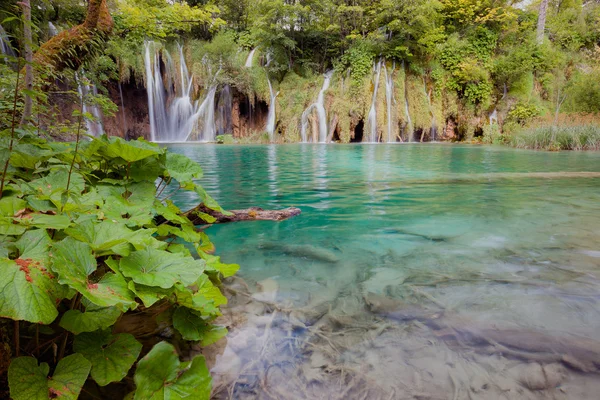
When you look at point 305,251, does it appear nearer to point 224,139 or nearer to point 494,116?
point 224,139

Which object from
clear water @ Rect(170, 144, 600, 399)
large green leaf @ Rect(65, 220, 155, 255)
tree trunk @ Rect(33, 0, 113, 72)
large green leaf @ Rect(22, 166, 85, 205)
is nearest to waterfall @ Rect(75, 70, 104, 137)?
tree trunk @ Rect(33, 0, 113, 72)

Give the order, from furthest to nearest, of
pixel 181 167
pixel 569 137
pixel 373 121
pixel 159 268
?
pixel 373 121
pixel 569 137
pixel 181 167
pixel 159 268

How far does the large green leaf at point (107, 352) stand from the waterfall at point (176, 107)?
819 inches

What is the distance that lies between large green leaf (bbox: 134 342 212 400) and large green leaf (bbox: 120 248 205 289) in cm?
19

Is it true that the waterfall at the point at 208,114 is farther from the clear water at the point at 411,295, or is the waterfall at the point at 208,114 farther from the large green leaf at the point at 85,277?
the large green leaf at the point at 85,277

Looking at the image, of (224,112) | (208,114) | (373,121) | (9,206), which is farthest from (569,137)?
(208,114)

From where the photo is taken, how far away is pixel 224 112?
70.3 feet

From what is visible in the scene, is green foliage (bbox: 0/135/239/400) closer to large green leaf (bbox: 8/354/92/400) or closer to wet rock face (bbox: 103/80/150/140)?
large green leaf (bbox: 8/354/92/400)

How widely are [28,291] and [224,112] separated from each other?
22079 mm

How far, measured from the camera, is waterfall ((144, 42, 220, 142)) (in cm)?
1977

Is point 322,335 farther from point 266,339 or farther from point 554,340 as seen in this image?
point 554,340

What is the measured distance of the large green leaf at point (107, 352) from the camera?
875mm

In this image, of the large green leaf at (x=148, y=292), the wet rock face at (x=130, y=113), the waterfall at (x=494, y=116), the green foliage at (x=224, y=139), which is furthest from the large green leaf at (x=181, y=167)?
the waterfall at (x=494, y=116)

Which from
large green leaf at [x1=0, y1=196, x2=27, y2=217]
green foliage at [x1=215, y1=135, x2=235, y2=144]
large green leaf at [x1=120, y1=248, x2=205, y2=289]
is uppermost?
green foliage at [x1=215, y1=135, x2=235, y2=144]
